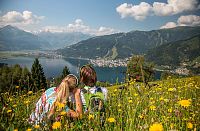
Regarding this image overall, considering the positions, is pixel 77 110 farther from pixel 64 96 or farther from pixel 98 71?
pixel 98 71

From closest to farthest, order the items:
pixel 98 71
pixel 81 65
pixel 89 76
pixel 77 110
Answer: pixel 77 110
pixel 89 76
pixel 81 65
pixel 98 71

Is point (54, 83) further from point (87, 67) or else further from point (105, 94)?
point (105, 94)

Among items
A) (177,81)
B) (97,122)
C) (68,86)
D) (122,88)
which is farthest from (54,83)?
(177,81)

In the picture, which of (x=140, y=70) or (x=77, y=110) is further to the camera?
(x=77, y=110)

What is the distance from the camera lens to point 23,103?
3.43m

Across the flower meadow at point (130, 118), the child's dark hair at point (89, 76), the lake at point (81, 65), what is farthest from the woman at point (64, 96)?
the child's dark hair at point (89, 76)

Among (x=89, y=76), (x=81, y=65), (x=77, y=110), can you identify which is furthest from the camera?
(x=81, y=65)

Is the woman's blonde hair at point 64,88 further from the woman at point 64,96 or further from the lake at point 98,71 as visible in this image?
the lake at point 98,71

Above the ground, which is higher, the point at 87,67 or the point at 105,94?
the point at 87,67

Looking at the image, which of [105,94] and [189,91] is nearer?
[105,94]

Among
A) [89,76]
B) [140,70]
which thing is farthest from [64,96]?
[140,70]

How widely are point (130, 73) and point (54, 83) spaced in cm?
127

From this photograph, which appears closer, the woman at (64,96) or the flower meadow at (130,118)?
the flower meadow at (130,118)

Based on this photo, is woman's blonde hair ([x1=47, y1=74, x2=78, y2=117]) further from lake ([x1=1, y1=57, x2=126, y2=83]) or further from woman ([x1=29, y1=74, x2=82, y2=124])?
lake ([x1=1, y1=57, x2=126, y2=83])
